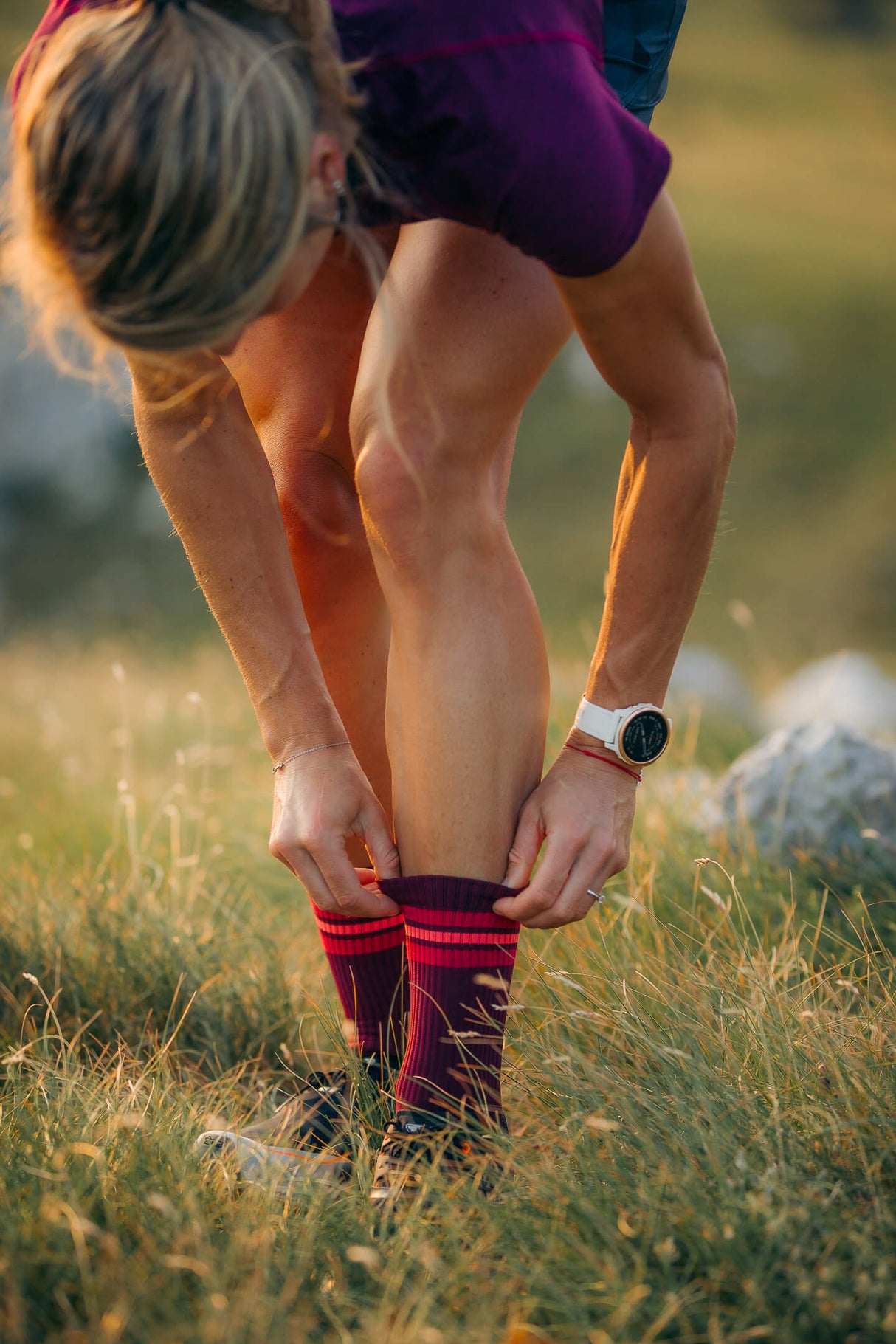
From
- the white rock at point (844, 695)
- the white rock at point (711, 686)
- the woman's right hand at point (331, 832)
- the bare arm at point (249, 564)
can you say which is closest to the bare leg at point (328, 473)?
the bare arm at point (249, 564)

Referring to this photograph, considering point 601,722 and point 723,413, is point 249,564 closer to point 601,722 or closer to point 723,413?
point 601,722

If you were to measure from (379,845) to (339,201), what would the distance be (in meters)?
0.71

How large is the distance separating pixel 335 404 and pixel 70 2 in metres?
0.58

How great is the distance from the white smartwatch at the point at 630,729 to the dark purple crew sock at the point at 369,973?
1.28ft

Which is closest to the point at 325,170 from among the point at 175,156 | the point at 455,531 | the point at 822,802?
the point at 175,156

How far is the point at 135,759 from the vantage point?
4.02 meters

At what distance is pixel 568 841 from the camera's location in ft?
4.26

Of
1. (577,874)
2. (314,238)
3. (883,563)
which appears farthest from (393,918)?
(883,563)

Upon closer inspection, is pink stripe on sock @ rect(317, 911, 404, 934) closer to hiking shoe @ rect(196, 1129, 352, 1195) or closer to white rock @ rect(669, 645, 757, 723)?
hiking shoe @ rect(196, 1129, 352, 1195)

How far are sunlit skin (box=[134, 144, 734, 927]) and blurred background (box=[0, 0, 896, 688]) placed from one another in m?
6.78

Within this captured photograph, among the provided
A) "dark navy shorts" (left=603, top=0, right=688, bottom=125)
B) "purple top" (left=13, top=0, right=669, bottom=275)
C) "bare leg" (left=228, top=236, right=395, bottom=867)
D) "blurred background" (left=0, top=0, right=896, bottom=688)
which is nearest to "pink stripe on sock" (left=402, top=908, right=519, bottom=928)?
"bare leg" (left=228, top=236, right=395, bottom=867)

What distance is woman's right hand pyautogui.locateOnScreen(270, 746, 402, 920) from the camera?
4.46ft

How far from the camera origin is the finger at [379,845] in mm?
1381

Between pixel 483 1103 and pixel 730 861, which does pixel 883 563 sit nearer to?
pixel 730 861
